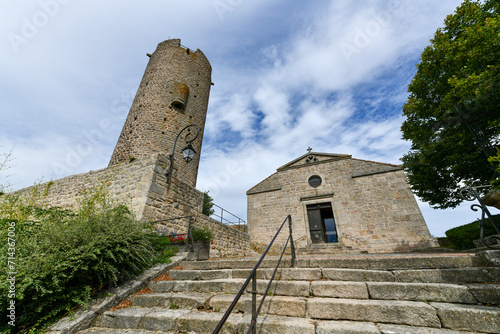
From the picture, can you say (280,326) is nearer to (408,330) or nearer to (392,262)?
(408,330)

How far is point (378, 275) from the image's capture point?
2.54m

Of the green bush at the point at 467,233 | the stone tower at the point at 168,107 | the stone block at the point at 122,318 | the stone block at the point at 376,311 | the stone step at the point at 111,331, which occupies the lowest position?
the stone step at the point at 111,331

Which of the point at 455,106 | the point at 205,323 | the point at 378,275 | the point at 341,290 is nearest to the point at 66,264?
the point at 205,323

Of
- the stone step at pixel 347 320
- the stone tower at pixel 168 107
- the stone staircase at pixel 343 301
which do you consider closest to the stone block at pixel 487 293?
the stone staircase at pixel 343 301

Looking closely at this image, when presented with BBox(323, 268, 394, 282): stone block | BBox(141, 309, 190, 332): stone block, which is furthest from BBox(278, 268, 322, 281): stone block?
BBox(141, 309, 190, 332): stone block

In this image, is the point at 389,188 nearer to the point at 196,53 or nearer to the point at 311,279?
the point at 311,279

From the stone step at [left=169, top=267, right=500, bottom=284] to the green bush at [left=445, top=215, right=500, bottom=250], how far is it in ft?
17.9

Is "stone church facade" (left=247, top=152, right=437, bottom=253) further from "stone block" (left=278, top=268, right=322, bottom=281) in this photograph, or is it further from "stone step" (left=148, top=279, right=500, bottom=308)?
"stone step" (left=148, top=279, right=500, bottom=308)

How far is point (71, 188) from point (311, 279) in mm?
9183

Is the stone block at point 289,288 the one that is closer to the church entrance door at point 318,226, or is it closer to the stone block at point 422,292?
the stone block at point 422,292

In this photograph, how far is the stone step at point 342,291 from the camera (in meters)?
1.99

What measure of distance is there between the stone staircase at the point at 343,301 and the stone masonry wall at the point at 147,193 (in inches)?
122

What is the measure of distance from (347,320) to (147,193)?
18.5 feet

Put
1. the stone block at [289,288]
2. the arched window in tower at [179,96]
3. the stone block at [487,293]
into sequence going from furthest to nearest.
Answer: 1. the arched window in tower at [179,96]
2. the stone block at [289,288]
3. the stone block at [487,293]
